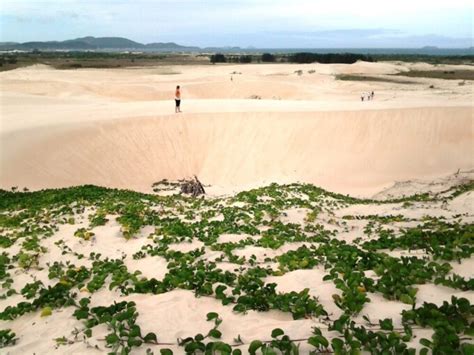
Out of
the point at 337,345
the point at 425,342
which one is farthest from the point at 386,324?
the point at 337,345

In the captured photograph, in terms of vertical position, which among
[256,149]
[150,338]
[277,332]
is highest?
[277,332]

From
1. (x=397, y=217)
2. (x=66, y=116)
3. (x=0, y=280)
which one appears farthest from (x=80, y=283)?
(x=66, y=116)

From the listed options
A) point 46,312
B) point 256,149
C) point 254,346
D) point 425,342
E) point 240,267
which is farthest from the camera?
point 256,149

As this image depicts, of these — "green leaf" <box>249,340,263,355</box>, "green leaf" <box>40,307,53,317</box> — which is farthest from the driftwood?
"green leaf" <box>249,340,263,355</box>

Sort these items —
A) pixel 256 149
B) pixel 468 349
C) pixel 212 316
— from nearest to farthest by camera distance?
pixel 468 349 → pixel 212 316 → pixel 256 149

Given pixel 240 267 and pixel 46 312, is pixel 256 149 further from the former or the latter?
pixel 46 312

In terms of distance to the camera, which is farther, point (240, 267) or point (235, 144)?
point (235, 144)

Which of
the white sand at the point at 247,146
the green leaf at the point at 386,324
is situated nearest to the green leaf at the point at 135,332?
the green leaf at the point at 386,324

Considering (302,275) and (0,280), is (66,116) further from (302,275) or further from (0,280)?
(302,275)

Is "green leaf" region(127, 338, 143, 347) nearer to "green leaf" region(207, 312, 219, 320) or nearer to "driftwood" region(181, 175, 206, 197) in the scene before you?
"green leaf" region(207, 312, 219, 320)
